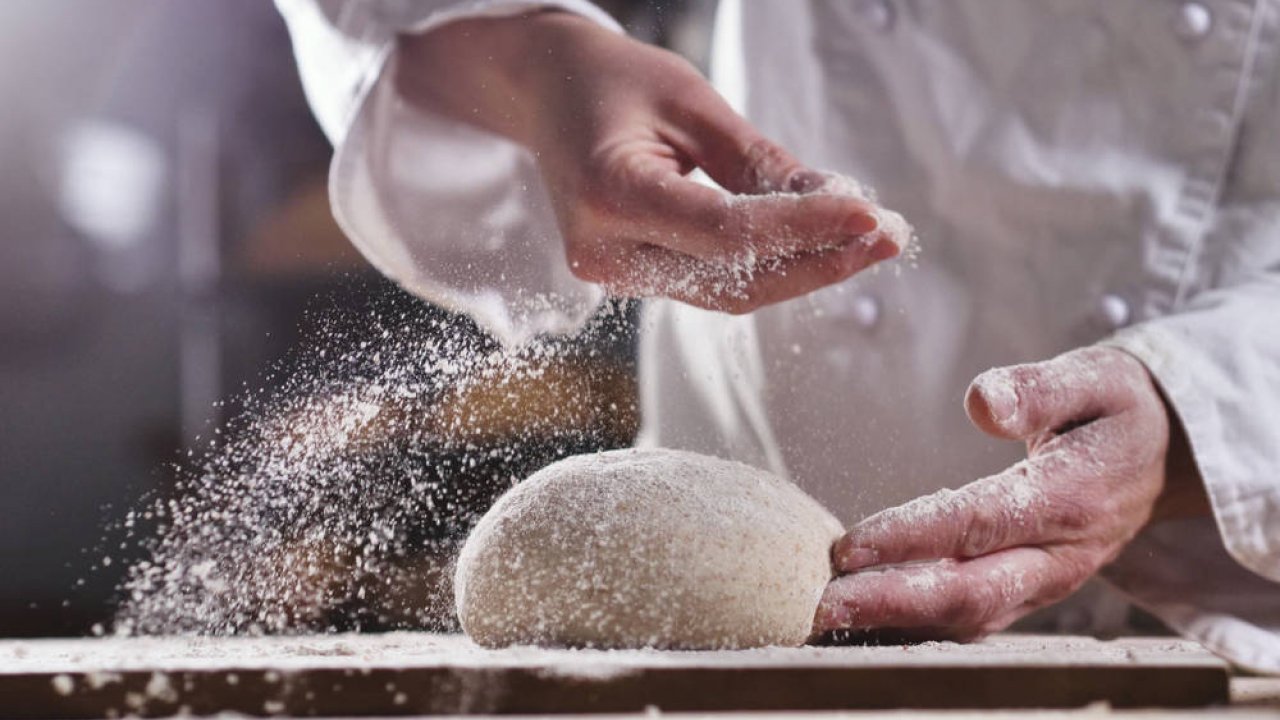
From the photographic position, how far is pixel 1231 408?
940 millimetres

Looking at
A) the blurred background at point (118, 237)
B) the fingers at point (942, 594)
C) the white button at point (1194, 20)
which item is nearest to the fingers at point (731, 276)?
the fingers at point (942, 594)

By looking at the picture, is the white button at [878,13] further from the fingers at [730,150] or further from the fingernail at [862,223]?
the fingernail at [862,223]

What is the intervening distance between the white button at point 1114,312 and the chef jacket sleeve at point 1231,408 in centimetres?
4

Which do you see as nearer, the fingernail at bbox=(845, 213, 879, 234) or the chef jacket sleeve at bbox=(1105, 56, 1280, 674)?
the fingernail at bbox=(845, 213, 879, 234)

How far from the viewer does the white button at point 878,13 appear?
111 cm

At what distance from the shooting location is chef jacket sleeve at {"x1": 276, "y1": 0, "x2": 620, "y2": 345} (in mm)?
996

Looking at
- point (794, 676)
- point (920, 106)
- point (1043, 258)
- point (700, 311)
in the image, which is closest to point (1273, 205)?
point (1043, 258)

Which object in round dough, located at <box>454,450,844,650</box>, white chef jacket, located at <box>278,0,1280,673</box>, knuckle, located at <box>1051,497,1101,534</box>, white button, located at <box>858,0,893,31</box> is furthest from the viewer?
white button, located at <box>858,0,893,31</box>

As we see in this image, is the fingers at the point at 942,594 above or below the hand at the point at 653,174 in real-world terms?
below

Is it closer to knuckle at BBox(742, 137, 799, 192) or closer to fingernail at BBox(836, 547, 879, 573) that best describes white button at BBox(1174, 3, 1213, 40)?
knuckle at BBox(742, 137, 799, 192)

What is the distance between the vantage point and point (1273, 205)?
40.6 inches

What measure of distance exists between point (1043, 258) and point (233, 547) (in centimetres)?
75

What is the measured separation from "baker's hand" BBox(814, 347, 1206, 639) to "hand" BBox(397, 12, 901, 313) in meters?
0.15

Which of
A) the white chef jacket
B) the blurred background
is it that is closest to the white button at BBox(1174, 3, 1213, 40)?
the white chef jacket
